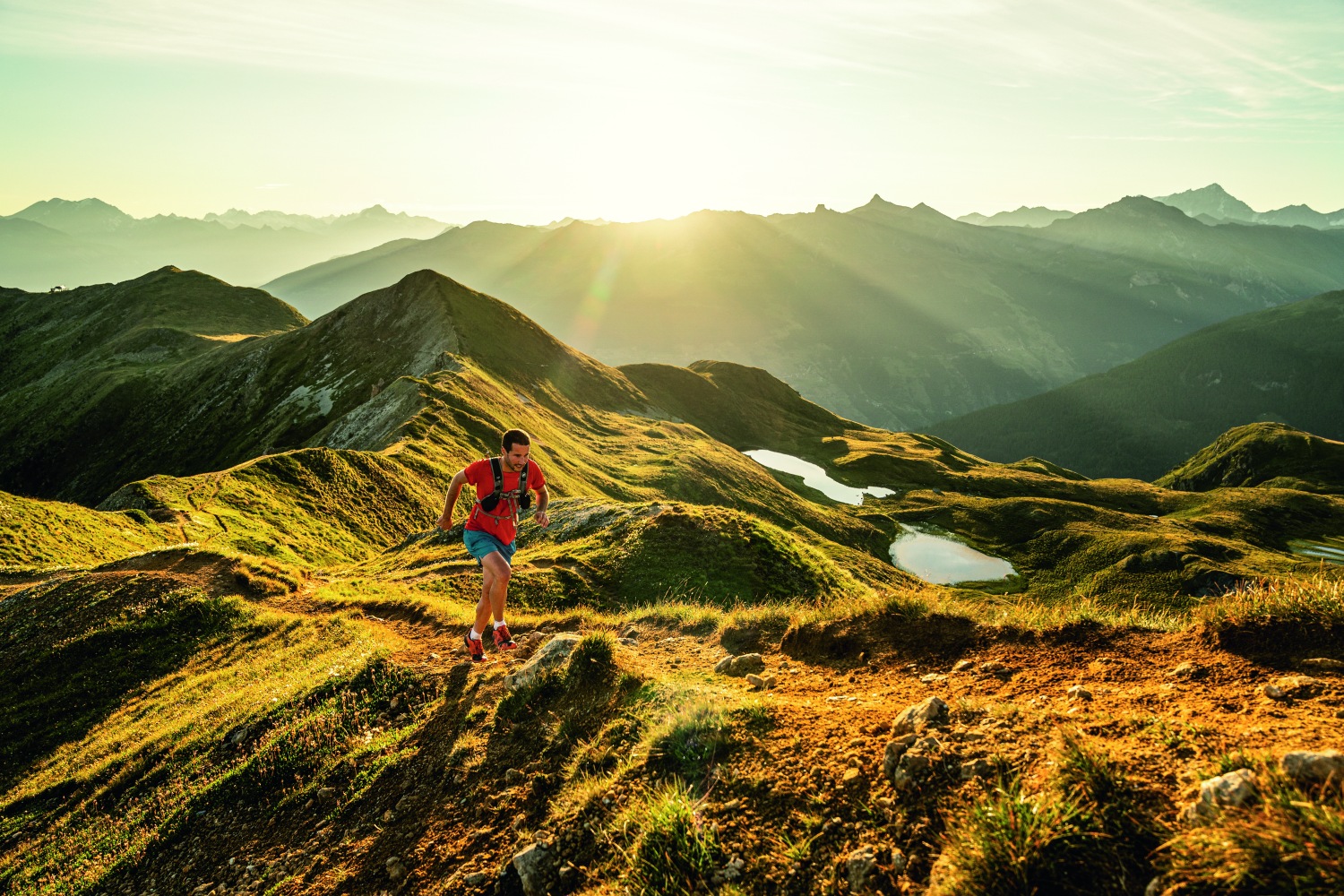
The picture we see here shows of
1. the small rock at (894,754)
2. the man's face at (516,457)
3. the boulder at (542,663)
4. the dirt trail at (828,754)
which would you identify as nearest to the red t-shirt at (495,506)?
the man's face at (516,457)

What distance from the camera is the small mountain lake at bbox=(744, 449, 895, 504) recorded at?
119 metres

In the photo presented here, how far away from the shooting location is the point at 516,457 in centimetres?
1174

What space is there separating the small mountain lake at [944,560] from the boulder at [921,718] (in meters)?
87.5

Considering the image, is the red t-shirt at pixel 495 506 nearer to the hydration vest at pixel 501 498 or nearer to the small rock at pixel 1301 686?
the hydration vest at pixel 501 498

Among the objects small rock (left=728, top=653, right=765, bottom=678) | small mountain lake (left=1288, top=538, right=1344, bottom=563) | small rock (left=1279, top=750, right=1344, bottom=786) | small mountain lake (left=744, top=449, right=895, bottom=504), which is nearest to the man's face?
small rock (left=728, top=653, right=765, bottom=678)

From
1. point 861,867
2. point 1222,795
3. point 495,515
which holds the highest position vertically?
point 1222,795

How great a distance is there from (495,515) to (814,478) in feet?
392

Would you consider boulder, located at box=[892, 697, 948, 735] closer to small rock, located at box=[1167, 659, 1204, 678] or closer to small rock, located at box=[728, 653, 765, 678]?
small rock, located at box=[1167, 659, 1204, 678]

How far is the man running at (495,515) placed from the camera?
1164cm

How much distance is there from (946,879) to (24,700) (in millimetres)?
20885

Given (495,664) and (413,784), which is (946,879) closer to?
(413,784)

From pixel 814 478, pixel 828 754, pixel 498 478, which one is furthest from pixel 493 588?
pixel 814 478

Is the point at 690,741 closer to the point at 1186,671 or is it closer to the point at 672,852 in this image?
the point at 672,852

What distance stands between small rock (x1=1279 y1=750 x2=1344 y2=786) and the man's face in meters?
10.5
